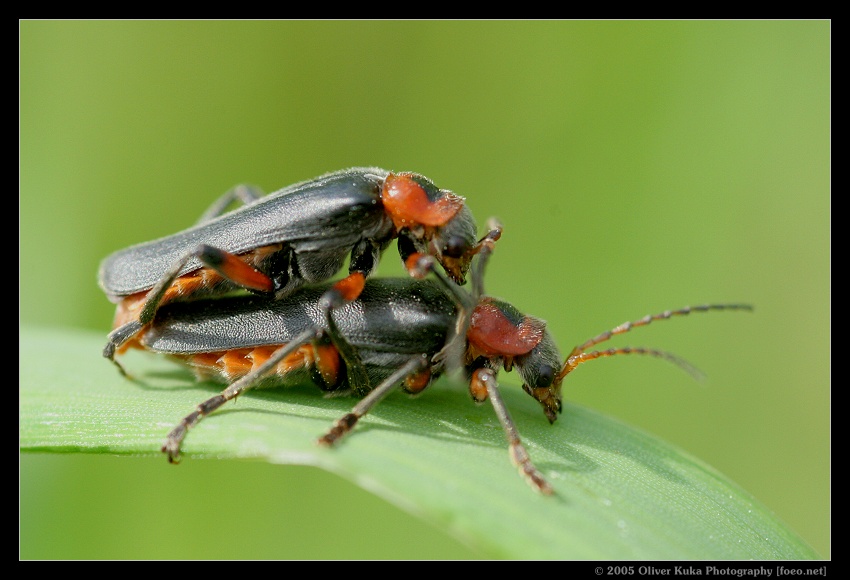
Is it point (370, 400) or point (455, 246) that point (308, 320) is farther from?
point (455, 246)

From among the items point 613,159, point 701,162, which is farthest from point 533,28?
point 701,162

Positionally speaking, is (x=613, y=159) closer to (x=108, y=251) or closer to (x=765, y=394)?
(x=765, y=394)

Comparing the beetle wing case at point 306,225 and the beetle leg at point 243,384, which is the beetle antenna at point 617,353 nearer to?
the beetle wing case at point 306,225

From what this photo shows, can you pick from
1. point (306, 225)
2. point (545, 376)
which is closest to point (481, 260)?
point (545, 376)

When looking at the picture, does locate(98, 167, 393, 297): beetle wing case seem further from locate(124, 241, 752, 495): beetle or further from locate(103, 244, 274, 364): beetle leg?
locate(124, 241, 752, 495): beetle

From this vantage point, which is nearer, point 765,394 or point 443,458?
point 443,458

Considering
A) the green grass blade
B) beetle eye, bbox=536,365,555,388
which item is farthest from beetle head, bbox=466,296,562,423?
the green grass blade
